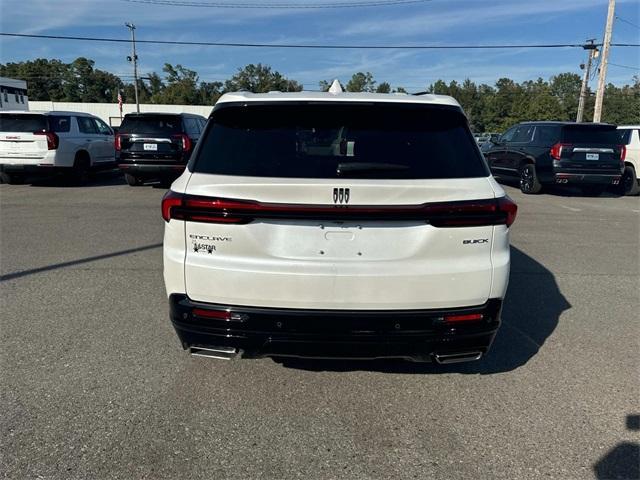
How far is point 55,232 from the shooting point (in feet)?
25.4

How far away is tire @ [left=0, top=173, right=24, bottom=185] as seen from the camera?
13562mm

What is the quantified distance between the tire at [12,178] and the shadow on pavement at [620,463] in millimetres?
14888

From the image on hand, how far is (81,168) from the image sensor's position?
13766 mm

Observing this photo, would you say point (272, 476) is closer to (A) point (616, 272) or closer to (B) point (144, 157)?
(A) point (616, 272)

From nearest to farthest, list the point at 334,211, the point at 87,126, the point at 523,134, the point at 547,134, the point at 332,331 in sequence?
1. the point at 334,211
2. the point at 332,331
3. the point at 547,134
4. the point at 87,126
5. the point at 523,134

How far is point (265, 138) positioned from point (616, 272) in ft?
17.5

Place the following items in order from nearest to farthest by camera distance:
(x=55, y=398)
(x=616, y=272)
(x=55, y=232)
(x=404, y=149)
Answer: (x=404, y=149) → (x=55, y=398) → (x=616, y=272) → (x=55, y=232)

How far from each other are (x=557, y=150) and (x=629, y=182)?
132 inches

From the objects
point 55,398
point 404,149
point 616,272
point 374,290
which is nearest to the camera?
point 374,290

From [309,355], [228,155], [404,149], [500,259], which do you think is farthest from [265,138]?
[500,259]

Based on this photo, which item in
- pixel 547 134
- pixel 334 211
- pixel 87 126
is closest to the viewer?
pixel 334 211

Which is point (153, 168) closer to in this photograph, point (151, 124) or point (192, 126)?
point (151, 124)

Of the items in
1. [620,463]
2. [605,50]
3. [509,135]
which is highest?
[605,50]

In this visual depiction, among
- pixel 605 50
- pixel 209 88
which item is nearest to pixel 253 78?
pixel 209 88
